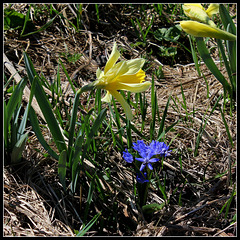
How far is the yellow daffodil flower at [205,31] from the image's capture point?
103cm

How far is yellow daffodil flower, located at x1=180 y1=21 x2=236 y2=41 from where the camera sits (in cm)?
103

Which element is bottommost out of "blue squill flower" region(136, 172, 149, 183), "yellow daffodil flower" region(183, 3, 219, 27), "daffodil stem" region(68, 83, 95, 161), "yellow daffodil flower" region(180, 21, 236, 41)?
"blue squill flower" region(136, 172, 149, 183)

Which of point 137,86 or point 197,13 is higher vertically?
point 197,13

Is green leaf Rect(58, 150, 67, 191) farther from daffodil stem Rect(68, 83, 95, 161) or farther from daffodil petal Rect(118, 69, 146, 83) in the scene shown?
daffodil petal Rect(118, 69, 146, 83)

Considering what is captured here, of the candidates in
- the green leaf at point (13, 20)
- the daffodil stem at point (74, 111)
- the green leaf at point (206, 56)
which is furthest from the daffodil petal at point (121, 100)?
the green leaf at point (13, 20)

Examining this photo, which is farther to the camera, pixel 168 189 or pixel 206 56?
pixel 206 56

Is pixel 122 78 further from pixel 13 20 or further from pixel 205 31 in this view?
pixel 13 20

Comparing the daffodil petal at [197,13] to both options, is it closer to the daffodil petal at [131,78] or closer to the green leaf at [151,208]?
the daffodil petal at [131,78]

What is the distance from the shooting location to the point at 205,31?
3.50 feet

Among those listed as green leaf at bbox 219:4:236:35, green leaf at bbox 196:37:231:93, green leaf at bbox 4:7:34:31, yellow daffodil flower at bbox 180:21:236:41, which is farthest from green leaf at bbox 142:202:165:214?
green leaf at bbox 4:7:34:31

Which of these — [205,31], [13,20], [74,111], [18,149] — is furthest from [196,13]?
[13,20]

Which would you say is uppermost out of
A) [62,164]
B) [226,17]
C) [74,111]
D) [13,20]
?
[13,20]

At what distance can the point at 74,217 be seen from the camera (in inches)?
56.4

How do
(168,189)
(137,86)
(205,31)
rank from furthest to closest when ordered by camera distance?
(168,189)
(137,86)
(205,31)
